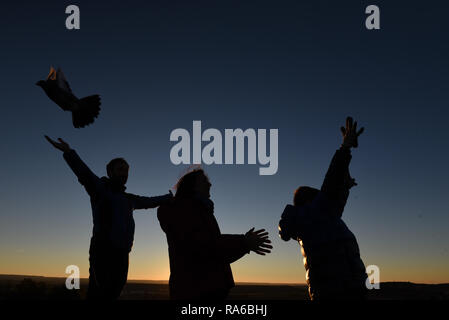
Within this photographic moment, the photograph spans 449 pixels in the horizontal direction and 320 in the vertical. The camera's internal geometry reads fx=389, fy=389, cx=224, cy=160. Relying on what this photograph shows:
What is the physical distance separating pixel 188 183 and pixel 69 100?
3504 millimetres

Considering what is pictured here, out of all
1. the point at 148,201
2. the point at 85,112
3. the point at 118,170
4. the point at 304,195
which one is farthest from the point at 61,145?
the point at 304,195

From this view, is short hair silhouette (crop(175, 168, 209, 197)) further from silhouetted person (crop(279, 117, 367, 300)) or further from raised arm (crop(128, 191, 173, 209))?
raised arm (crop(128, 191, 173, 209))

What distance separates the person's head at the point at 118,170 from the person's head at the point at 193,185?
5.27 ft

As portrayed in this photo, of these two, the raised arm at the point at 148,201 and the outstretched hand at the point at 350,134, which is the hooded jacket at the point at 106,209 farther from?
the outstretched hand at the point at 350,134

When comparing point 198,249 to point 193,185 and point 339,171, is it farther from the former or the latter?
point 339,171

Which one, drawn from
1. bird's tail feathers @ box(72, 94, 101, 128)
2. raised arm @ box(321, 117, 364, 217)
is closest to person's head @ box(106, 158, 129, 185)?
bird's tail feathers @ box(72, 94, 101, 128)

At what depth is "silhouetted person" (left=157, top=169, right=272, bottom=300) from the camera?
3695 millimetres

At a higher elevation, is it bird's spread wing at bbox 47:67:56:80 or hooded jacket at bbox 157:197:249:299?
bird's spread wing at bbox 47:67:56:80

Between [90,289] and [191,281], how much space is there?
2.02 meters

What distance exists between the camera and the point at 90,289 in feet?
16.6

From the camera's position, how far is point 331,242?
3.86 m

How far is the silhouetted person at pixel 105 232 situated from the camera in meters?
5.05
